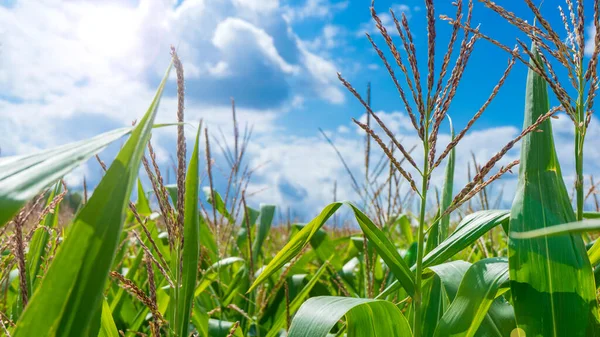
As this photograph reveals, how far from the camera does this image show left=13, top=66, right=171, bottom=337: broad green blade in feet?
1.93

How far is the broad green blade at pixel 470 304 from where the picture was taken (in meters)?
1.04

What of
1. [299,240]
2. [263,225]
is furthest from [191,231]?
[263,225]

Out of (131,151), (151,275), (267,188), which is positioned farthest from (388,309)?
(267,188)

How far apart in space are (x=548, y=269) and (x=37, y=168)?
98 centimetres

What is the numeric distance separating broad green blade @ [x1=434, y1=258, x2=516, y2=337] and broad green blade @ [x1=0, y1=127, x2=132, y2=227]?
76 cm

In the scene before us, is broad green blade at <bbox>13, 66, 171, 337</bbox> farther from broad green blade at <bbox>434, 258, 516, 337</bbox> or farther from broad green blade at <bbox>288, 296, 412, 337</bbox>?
broad green blade at <bbox>434, 258, 516, 337</bbox>

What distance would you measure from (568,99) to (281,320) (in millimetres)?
1107

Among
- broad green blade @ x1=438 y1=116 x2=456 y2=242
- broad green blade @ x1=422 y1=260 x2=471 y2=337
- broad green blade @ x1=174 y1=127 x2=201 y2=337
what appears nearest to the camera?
broad green blade @ x1=174 y1=127 x2=201 y2=337

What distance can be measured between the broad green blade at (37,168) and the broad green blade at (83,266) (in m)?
0.04

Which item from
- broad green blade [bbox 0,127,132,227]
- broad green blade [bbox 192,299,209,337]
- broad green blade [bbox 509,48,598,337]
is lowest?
broad green blade [bbox 192,299,209,337]

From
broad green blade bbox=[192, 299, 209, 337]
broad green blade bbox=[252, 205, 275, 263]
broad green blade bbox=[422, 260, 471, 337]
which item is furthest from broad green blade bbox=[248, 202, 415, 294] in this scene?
broad green blade bbox=[252, 205, 275, 263]

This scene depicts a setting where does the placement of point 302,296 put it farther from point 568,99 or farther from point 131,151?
point 131,151

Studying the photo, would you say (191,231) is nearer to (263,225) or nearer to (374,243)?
(374,243)

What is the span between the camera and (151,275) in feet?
3.30
